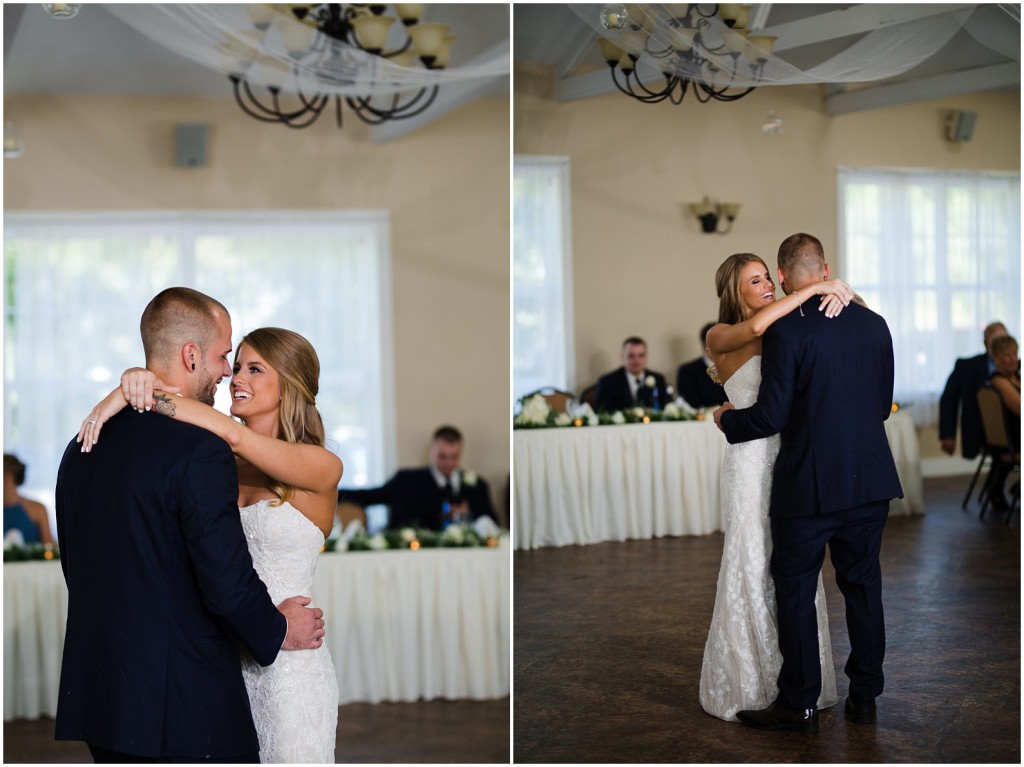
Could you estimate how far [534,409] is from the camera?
14.1 feet

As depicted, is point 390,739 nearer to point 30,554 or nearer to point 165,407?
point 30,554

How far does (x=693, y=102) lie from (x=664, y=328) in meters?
0.83

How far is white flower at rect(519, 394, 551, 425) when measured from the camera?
4219 millimetres

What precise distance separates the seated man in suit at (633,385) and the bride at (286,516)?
64.7 inches

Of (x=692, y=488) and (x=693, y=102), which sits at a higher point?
(x=693, y=102)

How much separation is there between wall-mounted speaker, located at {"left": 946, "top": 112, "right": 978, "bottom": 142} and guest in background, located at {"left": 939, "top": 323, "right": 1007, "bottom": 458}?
839 mm

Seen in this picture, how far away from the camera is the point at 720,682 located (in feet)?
10.2

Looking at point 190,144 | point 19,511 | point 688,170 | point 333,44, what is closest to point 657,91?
point 688,170

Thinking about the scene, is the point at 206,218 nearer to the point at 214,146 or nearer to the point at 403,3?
the point at 214,146

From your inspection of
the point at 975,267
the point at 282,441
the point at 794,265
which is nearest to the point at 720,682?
the point at 794,265

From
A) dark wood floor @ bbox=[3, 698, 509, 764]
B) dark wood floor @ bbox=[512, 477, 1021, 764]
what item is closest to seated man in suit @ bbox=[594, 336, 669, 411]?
dark wood floor @ bbox=[512, 477, 1021, 764]

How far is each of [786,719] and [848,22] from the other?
7.44ft

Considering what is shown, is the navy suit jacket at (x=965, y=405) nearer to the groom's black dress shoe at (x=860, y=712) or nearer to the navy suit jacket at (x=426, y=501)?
the groom's black dress shoe at (x=860, y=712)

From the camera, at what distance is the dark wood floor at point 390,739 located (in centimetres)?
464
